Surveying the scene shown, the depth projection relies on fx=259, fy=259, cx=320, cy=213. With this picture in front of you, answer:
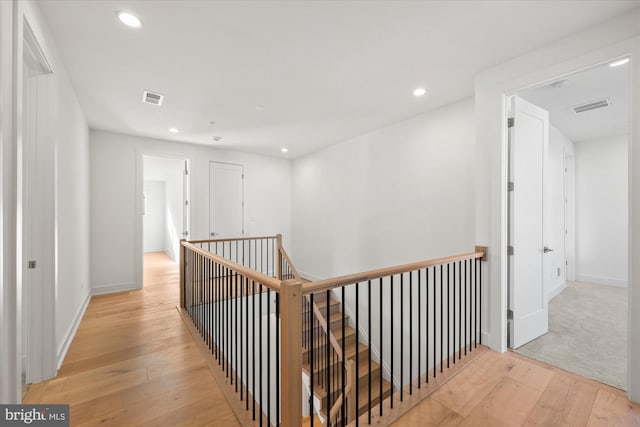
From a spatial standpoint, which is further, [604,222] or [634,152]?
[604,222]

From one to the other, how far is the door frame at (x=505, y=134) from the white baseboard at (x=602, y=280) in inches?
157

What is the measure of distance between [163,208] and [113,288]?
540 cm

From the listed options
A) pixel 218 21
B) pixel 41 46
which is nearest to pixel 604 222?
pixel 218 21

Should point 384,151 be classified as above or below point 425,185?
above

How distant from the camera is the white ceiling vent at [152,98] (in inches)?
117

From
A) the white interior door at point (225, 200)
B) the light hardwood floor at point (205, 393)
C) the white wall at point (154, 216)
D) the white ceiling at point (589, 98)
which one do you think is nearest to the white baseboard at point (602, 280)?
the white ceiling at point (589, 98)

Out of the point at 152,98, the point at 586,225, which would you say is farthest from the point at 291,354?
the point at 586,225

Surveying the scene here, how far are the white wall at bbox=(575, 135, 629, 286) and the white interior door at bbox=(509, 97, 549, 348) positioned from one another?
3141 millimetres

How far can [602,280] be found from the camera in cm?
462

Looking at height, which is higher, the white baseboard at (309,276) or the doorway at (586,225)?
the doorway at (586,225)

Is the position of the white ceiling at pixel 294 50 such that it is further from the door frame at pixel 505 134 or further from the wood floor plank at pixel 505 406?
the wood floor plank at pixel 505 406

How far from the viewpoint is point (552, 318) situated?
3.18 metres

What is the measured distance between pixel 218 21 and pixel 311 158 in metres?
3.96

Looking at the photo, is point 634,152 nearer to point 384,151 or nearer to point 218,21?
point 384,151
